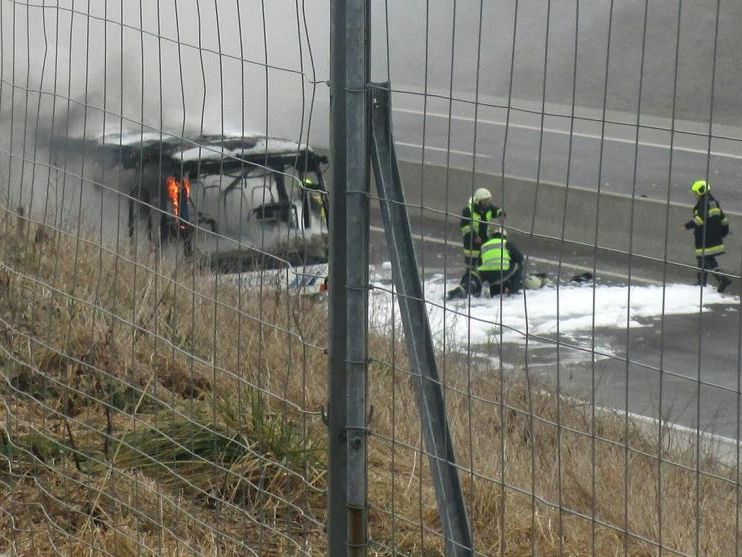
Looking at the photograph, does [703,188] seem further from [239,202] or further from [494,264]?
[239,202]

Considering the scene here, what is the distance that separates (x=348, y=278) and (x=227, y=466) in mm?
1508

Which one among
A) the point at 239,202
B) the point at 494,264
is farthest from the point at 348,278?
the point at 494,264

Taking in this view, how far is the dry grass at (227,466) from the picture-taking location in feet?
11.5

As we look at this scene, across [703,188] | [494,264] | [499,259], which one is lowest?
[494,264]

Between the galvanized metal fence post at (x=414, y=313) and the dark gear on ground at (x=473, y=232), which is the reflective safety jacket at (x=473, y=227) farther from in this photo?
the galvanized metal fence post at (x=414, y=313)

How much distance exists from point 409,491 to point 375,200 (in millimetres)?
1449

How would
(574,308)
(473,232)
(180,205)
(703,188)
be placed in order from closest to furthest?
(180,205) < (473,232) < (703,188) < (574,308)

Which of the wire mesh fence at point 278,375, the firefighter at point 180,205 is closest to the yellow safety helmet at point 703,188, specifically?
the wire mesh fence at point 278,375

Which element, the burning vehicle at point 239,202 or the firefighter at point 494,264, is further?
the burning vehicle at point 239,202

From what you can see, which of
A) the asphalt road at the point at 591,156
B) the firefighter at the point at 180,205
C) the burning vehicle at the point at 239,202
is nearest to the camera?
the burning vehicle at the point at 239,202

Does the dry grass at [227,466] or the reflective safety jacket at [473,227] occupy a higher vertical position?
the reflective safety jacket at [473,227]

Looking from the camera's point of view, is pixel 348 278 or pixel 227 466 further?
pixel 227 466

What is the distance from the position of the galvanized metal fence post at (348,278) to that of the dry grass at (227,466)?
0.44 feet

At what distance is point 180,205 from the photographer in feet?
11.6
